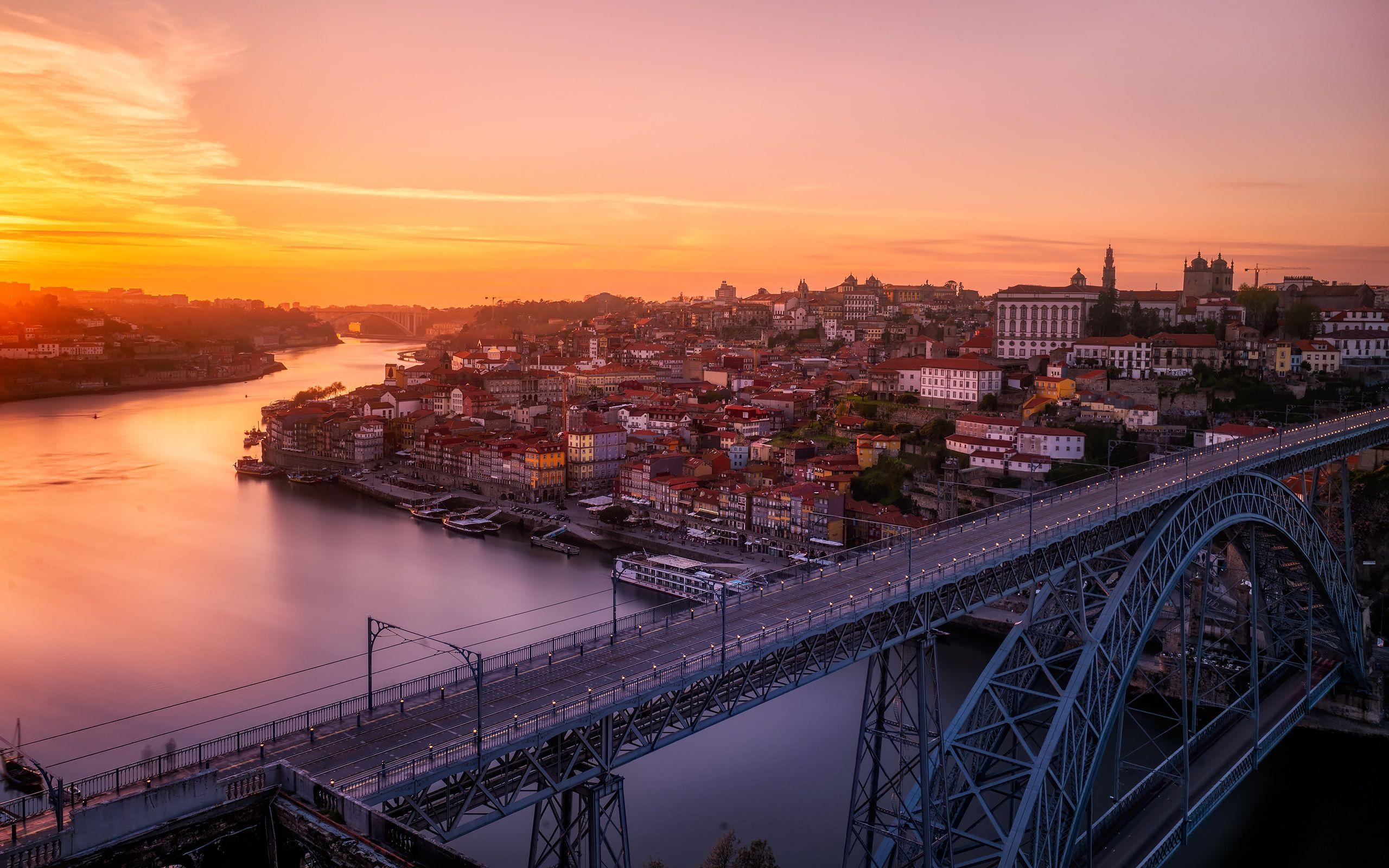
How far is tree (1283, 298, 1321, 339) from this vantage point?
23.6 metres

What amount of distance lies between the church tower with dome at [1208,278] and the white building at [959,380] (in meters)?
12.5

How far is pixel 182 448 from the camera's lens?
27328 millimetres

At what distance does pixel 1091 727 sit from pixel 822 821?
8.30ft

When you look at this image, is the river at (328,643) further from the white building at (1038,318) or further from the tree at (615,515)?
the white building at (1038,318)

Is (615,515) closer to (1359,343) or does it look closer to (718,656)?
(718,656)

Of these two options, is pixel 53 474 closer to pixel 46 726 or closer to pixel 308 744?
pixel 46 726

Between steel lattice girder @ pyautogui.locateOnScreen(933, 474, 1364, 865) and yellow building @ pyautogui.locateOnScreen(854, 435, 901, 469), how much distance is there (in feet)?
35.8

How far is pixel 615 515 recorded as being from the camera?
18.8m

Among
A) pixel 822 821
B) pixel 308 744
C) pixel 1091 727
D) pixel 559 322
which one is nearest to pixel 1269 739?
pixel 1091 727

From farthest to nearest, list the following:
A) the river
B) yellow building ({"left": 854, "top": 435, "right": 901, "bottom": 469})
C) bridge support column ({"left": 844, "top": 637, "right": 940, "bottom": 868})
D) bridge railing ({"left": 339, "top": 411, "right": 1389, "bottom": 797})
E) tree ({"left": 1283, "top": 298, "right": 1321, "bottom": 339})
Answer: tree ({"left": 1283, "top": 298, "right": 1321, "bottom": 339}) → yellow building ({"left": 854, "top": 435, "right": 901, "bottom": 469}) → the river → bridge support column ({"left": 844, "top": 637, "right": 940, "bottom": 868}) → bridge railing ({"left": 339, "top": 411, "right": 1389, "bottom": 797})

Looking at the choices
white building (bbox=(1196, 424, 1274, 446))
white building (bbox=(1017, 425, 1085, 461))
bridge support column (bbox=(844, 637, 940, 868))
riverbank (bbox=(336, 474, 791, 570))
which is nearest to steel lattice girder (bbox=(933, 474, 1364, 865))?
bridge support column (bbox=(844, 637, 940, 868))

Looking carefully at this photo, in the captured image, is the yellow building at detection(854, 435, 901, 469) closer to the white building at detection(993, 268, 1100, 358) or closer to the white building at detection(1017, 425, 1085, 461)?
the white building at detection(1017, 425, 1085, 461)

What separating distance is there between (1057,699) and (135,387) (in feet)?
154

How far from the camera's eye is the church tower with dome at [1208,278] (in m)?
31.8
